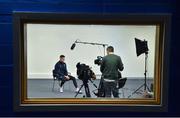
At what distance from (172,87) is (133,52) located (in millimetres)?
436

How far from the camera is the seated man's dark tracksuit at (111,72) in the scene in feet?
8.31

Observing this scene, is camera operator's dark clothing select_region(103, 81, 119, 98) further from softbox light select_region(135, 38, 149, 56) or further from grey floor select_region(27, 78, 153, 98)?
softbox light select_region(135, 38, 149, 56)

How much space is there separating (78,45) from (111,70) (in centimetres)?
36

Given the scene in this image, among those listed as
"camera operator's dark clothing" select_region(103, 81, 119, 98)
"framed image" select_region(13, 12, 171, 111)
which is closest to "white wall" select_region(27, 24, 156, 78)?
"framed image" select_region(13, 12, 171, 111)

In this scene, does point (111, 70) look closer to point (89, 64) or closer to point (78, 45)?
point (89, 64)

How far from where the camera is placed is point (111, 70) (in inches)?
100

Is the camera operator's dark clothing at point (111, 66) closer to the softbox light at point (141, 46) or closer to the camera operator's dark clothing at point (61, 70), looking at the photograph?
the softbox light at point (141, 46)

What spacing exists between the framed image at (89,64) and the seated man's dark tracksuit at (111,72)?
20 mm

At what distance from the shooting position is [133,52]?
2545 mm

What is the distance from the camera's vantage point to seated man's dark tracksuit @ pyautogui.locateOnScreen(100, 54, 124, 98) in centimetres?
253

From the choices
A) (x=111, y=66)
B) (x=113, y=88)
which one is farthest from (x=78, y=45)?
(x=113, y=88)

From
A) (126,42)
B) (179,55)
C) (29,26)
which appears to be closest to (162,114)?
(179,55)

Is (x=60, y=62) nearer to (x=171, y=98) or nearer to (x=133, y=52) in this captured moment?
(x=133, y=52)

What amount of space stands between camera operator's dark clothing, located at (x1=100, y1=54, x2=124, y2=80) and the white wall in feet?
0.14
